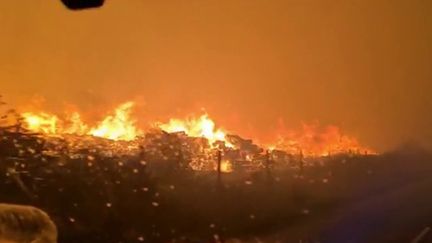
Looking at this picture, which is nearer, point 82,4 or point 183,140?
point 82,4

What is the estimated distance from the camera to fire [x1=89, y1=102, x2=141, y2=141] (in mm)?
6684

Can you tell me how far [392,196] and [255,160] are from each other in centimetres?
247

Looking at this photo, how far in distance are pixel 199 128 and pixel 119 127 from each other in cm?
102

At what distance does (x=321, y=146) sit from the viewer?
23.6 feet

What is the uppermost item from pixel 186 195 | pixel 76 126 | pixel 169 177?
pixel 76 126

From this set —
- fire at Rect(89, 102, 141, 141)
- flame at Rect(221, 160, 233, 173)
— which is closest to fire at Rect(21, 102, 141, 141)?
fire at Rect(89, 102, 141, 141)

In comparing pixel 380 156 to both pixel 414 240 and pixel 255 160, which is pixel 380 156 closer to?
pixel 414 240

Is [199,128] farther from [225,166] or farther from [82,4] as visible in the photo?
[82,4]

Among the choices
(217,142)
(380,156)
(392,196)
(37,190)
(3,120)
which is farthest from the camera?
(392,196)

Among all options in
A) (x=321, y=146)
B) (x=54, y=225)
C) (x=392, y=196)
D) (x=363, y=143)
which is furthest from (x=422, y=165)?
(x=54, y=225)

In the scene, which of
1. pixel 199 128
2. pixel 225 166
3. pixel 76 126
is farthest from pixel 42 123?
pixel 225 166

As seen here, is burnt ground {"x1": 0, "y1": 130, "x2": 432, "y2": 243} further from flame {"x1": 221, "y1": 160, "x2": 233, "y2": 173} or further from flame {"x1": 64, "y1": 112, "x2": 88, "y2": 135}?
flame {"x1": 64, "y1": 112, "x2": 88, "y2": 135}

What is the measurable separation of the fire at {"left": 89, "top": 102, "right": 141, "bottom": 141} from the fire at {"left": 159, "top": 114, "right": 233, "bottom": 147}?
0.37m

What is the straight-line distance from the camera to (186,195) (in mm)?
7094
